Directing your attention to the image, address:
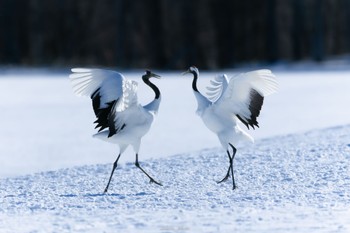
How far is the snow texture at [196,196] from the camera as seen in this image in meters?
6.02

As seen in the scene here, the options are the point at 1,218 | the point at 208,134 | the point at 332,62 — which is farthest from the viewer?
the point at 332,62

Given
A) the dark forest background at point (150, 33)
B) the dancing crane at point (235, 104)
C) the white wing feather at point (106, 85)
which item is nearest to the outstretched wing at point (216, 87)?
the dancing crane at point (235, 104)

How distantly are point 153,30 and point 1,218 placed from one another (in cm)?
3318

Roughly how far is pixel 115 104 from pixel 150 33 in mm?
32556

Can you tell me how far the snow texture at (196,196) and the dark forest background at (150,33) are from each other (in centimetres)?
2803

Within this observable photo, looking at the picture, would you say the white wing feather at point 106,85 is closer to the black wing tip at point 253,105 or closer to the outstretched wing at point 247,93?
the outstretched wing at point 247,93

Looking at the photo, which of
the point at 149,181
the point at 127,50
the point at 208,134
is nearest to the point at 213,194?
the point at 149,181

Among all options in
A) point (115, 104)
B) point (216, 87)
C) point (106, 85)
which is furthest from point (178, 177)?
point (106, 85)

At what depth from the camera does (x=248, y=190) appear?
751cm

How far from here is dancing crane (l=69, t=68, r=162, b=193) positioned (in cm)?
729

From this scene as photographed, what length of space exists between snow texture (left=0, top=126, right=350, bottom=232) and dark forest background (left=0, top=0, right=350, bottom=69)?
92.0 ft

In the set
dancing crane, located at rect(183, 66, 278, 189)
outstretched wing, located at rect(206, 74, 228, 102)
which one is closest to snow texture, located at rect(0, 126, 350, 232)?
dancing crane, located at rect(183, 66, 278, 189)

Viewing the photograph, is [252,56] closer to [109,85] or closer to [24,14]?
[24,14]

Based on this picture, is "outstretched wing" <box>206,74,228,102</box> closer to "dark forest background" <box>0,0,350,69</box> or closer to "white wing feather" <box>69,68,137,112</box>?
"white wing feather" <box>69,68,137,112</box>
